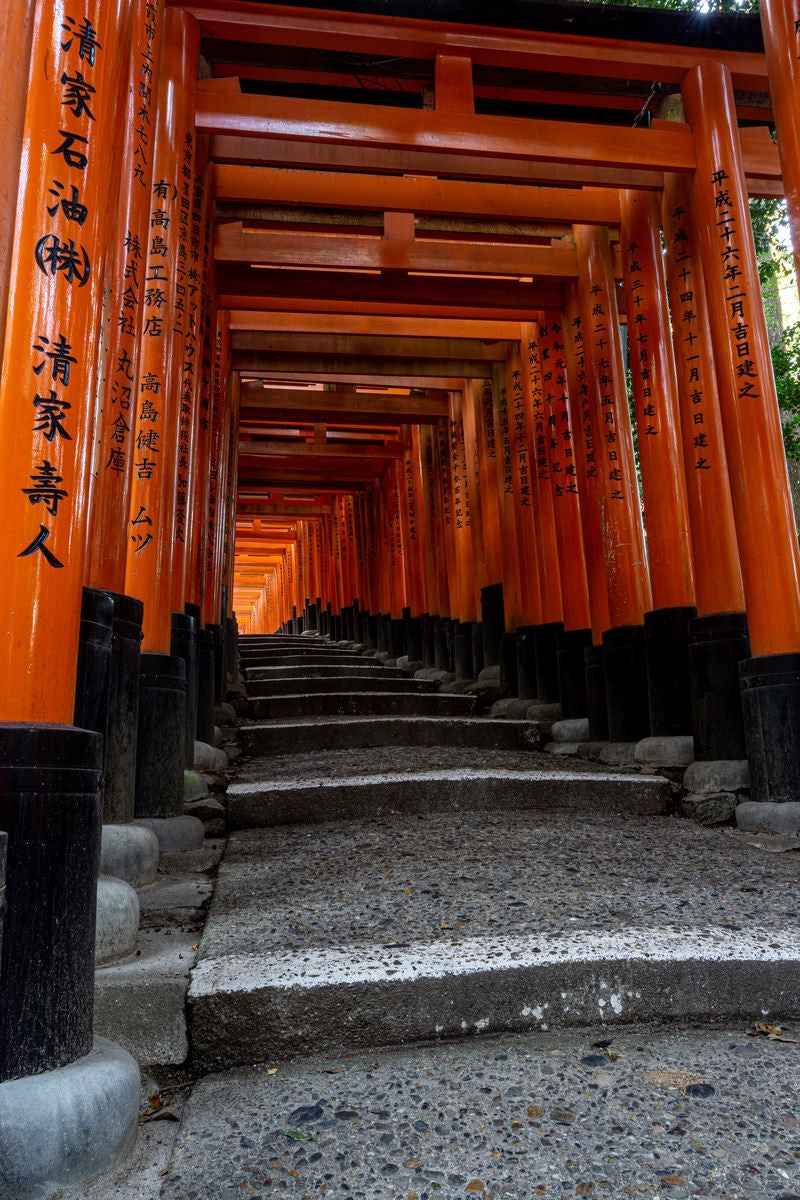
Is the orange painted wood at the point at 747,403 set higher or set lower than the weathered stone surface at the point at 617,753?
higher

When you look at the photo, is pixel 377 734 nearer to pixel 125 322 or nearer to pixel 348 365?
pixel 125 322

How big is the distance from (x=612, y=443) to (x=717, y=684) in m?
1.93

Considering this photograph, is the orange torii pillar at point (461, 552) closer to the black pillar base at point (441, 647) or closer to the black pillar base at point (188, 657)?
the black pillar base at point (441, 647)

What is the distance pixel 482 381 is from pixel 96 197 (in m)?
6.90

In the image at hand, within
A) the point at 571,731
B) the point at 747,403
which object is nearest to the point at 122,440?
the point at 747,403

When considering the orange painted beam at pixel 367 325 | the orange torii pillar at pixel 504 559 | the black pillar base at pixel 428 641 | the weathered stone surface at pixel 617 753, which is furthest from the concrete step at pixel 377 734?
the black pillar base at pixel 428 641

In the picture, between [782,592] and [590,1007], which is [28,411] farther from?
[782,592]

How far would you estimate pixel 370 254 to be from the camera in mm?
5672

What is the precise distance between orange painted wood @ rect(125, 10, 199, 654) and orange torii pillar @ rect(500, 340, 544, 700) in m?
3.48

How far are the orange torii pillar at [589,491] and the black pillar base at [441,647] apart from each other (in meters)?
3.69

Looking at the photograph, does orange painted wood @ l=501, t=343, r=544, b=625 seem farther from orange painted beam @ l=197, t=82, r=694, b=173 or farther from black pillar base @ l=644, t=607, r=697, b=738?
orange painted beam @ l=197, t=82, r=694, b=173

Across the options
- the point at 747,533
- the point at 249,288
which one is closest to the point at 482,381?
the point at 249,288

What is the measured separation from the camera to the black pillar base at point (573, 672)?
18.6 feet

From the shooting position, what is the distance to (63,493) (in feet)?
5.02
